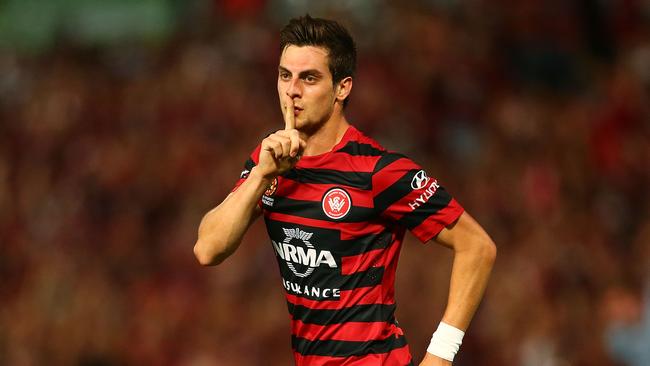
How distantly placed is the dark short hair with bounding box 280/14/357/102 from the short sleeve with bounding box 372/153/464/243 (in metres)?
0.41

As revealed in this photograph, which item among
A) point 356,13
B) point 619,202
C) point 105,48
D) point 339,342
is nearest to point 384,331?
point 339,342

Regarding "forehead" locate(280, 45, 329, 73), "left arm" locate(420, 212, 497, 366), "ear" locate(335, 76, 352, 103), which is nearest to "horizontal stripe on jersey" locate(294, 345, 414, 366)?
"left arm" locate(420, 212, 497, 366)

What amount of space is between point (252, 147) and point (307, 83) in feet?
18.4

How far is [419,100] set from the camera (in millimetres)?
10820

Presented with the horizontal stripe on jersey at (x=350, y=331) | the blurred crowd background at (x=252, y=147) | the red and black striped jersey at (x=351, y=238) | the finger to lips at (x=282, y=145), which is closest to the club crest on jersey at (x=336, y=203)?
the red and black striped jersey at (x=351, y=238)

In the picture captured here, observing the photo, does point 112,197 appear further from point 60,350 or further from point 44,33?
point 44,33

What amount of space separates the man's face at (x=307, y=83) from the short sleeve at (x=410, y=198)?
34 cm

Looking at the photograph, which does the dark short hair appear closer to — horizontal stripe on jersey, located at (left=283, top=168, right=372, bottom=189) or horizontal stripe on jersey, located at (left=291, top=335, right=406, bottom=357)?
horizontal stripe on jersey, located at (left=283, top=168, right=372, bottom=189)

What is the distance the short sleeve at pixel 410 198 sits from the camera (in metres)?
4.64

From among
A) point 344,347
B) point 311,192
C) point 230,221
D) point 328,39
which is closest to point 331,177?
point 311,192

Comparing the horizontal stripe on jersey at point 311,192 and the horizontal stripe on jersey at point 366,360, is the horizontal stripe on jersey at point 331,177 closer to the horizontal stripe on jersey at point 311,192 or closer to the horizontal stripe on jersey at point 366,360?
the horizontal stripe on jersey at point 311,192

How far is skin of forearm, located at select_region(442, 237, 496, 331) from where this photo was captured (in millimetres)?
4645

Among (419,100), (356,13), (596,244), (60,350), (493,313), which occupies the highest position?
(356,13)

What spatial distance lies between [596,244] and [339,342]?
542 cm
